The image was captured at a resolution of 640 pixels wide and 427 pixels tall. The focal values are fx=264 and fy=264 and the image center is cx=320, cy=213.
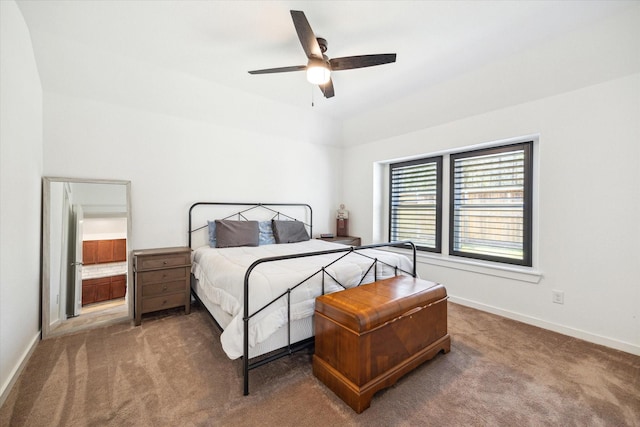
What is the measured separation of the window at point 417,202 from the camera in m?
3.78

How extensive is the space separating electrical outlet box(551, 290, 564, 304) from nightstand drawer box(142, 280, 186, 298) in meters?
3.84

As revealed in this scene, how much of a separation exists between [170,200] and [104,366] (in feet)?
5.94

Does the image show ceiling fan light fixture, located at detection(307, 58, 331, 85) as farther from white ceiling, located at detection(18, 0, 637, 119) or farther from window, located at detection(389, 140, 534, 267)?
window, located at detection(389, 140, 534, 267)

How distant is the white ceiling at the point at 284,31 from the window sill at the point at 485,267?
2.20 meters

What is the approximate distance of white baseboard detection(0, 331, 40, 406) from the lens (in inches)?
63.7

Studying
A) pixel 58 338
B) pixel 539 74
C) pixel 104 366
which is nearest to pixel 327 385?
pixel 104 366

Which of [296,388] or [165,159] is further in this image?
[165,159]

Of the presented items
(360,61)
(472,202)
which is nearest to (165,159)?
(360,61)

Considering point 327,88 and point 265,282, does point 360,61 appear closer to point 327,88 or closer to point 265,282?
point 327,88

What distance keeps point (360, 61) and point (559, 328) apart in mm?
3125

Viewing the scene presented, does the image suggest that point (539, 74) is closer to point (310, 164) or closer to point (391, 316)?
point (391, 316)

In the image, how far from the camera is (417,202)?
4.06m

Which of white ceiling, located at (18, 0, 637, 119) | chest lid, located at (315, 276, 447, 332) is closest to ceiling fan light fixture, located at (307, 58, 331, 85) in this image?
white ceiling, located at (18, 0, 637, 119)

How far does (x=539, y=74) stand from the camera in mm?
2484
